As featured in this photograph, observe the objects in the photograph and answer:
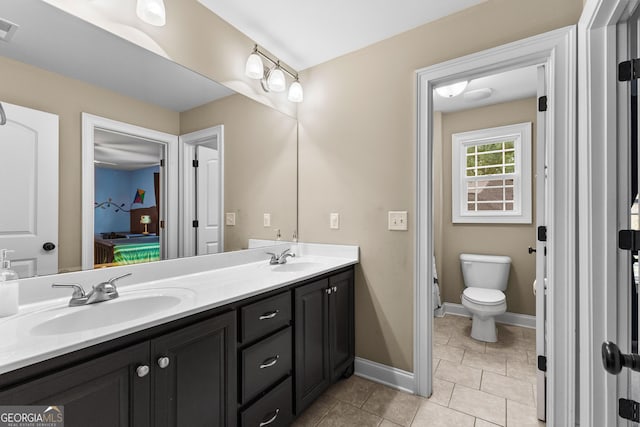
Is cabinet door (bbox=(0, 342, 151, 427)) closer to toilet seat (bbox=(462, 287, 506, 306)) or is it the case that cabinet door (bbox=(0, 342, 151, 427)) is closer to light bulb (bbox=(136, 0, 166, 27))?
light bulb (bbox=(136, 0, 166, 27))

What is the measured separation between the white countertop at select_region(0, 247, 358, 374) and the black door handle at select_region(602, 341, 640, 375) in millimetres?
1177

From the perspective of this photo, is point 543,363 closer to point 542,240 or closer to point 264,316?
point 542,240

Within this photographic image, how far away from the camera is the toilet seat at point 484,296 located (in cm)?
252

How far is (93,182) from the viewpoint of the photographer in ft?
4.17

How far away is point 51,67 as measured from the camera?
3.81 ft

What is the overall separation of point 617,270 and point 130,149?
7.17 feet

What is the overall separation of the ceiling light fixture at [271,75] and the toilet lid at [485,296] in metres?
2.30

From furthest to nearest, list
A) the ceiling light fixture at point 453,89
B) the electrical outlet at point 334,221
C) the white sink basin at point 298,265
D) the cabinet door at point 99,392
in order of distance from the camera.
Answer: the ceiling light fixture at point 453,89 → the electrical outlet at point 334,221 → the white sink basin at point 298,265 → the cabinet door at point 99,392

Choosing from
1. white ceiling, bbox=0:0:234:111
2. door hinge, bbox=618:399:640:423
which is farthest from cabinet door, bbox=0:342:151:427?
door hinge, bbox=618:399:640:423

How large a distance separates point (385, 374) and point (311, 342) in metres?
0.71

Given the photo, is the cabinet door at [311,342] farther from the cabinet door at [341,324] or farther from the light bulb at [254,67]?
the light bulb at [254,67]

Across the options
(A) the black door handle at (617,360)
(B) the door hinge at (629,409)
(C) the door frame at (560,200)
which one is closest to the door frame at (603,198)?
(B) the door hinge at (629,409)

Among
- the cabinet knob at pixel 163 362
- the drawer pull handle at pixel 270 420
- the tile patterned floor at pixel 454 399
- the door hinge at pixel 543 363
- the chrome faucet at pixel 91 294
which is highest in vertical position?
the chrome faucet at pixel 91 294

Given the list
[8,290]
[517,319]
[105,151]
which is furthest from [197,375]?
[517,319]
